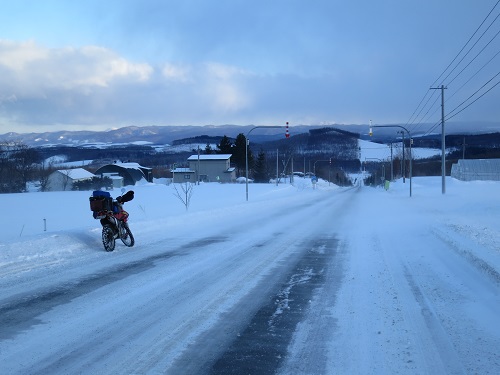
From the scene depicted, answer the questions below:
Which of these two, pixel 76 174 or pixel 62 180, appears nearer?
pixel 62 180

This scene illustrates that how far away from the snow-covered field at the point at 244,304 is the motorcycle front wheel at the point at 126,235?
0.36m

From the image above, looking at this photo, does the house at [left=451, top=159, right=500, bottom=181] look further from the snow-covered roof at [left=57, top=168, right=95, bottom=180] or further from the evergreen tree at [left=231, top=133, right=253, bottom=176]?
the snow-covered roof at [left=57, top=168, right=95, bottom=180]

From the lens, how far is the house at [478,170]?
7181 cm

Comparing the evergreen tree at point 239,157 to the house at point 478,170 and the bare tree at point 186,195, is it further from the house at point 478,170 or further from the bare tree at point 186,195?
the bare tree at point 186,195

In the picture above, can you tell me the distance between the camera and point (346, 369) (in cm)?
462

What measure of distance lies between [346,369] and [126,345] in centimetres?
227

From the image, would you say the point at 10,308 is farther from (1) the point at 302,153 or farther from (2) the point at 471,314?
(1) the point at 302,153

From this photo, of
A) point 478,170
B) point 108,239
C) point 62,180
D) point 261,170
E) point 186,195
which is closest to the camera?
point 108,239

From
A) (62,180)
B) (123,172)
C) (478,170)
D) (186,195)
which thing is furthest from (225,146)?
(186,195)

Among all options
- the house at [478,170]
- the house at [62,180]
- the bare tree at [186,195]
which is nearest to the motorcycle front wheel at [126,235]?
the bare tree at [186,195]

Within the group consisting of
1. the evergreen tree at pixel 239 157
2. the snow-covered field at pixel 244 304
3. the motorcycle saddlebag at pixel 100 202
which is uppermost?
the evergreen tree at pixel 239 157

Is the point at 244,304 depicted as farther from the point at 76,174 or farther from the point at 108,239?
the point at 76,174

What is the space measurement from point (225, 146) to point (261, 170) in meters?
11.5

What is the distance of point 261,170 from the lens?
102 metres
